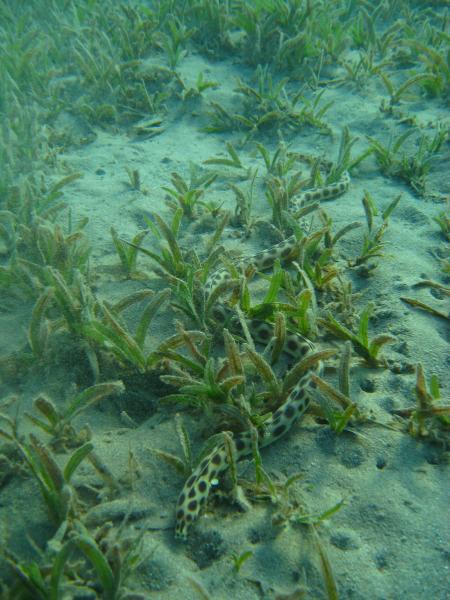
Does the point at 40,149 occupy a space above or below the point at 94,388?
above

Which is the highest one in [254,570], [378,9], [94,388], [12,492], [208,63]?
[378,9]

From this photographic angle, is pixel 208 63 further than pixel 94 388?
Yes

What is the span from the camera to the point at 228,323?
3.49 m

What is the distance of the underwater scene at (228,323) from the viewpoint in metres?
2.38

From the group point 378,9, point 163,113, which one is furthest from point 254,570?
point 378,9

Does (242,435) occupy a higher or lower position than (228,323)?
lower

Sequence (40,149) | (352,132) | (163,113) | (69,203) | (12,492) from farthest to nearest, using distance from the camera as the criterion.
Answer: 1. (163,113)
2. (352,132)
3. (40,149)
4. (69,203)
5. (12,492)

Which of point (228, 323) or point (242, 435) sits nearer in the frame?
point (242, 435)

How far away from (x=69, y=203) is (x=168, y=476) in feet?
11.2

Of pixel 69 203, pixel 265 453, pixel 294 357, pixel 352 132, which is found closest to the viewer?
pixel 265 453

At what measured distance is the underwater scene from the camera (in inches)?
93.7

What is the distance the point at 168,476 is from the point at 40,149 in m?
4.65

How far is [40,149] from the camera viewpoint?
564 cm

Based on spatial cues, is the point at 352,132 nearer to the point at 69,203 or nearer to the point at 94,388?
the point at 69,203
